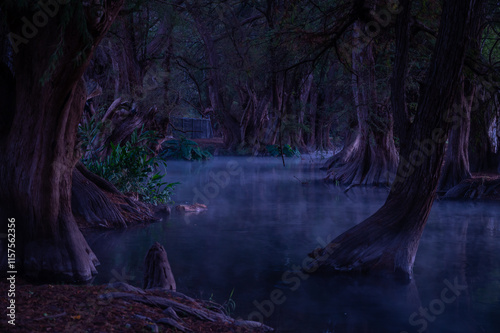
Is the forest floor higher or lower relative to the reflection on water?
higher

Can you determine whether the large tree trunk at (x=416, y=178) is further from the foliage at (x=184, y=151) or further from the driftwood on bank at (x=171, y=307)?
the foliage at (x=184, y=151)

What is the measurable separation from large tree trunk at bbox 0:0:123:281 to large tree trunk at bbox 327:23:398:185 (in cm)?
1315

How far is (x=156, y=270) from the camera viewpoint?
6.48 meters

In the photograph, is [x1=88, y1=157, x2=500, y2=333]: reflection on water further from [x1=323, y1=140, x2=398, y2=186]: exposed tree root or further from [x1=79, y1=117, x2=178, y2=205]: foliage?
[x1=323, y1=140, x2=398, y2=186]: exposed tree root

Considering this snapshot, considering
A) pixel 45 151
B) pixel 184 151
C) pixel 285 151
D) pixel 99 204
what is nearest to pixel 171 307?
pixel 45 151

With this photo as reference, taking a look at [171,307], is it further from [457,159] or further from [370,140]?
[370,140]

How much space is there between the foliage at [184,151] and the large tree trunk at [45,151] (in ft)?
98.7

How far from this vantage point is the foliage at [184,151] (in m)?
38.1

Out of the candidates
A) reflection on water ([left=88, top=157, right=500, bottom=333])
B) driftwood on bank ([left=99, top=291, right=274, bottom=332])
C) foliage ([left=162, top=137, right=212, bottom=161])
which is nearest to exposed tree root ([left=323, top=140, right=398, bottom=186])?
reflection on water ([left=88, top=157, right=500, bottom=333])

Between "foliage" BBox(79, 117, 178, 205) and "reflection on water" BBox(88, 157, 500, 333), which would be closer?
"reflection on water" BBox(88, 157, 500, 333)

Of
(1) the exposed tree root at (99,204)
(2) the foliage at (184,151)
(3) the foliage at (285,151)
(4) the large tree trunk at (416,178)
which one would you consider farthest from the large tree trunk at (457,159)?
(3) the foliage at (285,151)

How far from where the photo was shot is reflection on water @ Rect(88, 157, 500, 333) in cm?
696

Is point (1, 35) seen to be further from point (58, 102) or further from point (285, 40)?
point (285, 40)

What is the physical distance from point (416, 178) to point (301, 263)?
260cm
